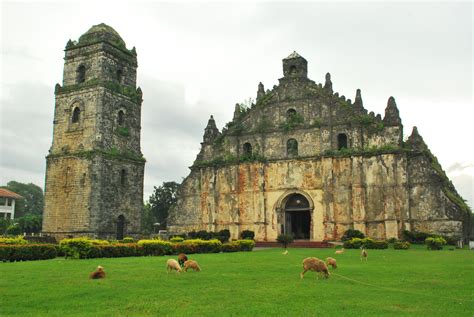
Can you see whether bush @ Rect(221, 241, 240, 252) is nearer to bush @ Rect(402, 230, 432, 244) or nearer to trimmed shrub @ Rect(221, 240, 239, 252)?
trimmed shrub @ Rect(221, 240, 239, 252)

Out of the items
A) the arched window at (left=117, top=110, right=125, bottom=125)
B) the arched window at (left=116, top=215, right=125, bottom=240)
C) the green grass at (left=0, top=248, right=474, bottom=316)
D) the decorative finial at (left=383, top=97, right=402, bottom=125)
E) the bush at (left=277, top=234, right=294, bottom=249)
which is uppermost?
the arched window at (left=117, top=110, right=125, bottom=125)

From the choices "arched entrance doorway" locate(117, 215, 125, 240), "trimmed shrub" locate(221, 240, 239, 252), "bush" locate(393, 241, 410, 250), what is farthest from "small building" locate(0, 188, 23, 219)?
"bush" locate(393, 241, 410, 250)

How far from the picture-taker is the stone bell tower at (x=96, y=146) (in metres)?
37.7

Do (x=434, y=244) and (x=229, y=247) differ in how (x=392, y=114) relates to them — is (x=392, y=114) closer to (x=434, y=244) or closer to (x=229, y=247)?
(x=434, y=244)

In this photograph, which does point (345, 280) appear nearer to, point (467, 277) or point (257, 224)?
point (467, 277)

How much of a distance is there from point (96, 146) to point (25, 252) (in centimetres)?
1801

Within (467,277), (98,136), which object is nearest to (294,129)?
(98,136)

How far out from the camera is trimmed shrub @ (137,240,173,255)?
24.5 m

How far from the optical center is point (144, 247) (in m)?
24.4

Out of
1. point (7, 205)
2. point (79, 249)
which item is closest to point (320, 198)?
point (79, 249)

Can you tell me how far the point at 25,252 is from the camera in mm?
21062

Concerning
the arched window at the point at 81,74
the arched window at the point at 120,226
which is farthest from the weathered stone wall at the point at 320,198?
the arched window at the point at 81,74

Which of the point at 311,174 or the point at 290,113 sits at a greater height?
the point at 290,113

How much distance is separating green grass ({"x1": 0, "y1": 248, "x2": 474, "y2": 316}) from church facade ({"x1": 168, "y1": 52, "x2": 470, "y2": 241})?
16.7 meters
